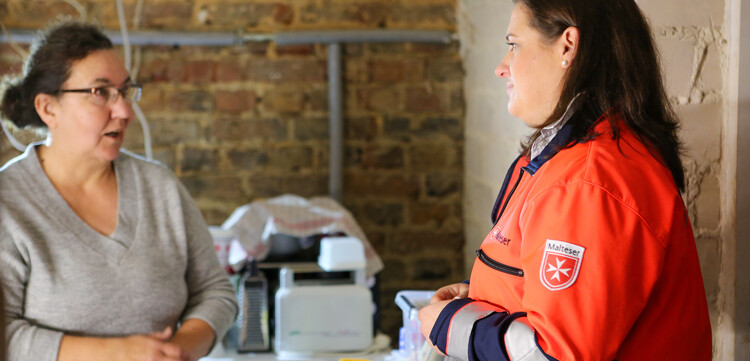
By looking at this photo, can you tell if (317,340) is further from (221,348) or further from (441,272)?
(441,272)

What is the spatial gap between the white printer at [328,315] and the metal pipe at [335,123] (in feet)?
2.25

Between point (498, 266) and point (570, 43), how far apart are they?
1.11 feet

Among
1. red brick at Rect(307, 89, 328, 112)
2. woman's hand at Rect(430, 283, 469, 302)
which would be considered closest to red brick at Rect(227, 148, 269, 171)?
red brick at Rect(307, 89, 328, 112)

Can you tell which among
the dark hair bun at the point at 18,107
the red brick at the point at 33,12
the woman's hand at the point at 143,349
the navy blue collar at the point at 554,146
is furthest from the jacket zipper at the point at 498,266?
the red brick at the point at 33,12

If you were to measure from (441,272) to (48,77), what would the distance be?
68.1 inches

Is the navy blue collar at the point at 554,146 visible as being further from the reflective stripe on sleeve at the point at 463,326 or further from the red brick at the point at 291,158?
the red brick at the point at 291,158

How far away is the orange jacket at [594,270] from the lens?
897 millimetres

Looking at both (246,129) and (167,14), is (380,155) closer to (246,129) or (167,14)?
(246,129)

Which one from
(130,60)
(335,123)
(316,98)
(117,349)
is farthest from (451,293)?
(130,60)

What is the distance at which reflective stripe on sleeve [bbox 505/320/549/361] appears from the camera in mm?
923

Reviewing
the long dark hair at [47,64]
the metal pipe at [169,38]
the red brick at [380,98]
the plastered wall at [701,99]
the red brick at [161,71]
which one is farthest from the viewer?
the red brick at [380,98]

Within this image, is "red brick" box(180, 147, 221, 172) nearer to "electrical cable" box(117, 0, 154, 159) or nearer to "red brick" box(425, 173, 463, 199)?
"electrical cable" box(117, 0, 154, 159)

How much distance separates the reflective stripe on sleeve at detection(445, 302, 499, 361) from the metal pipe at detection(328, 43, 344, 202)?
174 centimetres

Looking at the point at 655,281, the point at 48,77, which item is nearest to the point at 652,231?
the point at 655,281
